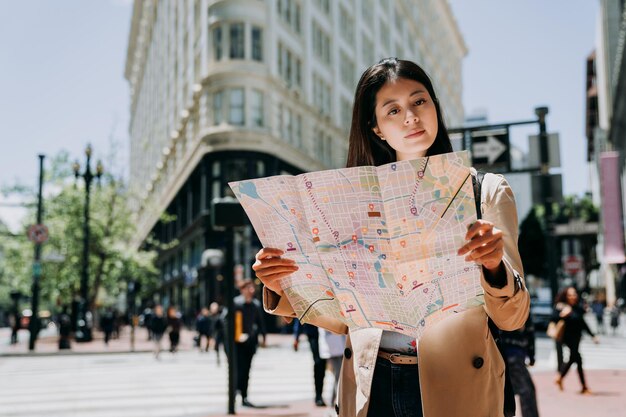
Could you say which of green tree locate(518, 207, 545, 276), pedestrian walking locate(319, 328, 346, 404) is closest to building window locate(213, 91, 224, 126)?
pedestrian walking locate(319, 328, 346, 404)

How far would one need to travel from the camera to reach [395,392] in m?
2.07

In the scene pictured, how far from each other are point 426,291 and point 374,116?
0.77m

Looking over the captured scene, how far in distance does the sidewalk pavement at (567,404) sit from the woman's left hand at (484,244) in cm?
595

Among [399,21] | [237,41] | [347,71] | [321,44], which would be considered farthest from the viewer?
[399,21]

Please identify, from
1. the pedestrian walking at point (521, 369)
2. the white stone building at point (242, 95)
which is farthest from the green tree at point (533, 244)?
the pedestrian walking at point (521, 369)

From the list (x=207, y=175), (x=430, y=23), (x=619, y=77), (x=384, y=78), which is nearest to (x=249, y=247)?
(x=207, y=175)

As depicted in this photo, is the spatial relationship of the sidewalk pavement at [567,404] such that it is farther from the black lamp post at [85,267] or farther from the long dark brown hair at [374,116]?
the black lamp post at [85,267]

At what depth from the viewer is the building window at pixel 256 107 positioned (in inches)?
1398

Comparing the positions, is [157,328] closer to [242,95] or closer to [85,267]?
[85,267]

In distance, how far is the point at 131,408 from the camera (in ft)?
32.7

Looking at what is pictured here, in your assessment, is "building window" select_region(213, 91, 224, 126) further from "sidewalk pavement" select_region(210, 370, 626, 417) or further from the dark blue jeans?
the dark blue jeans

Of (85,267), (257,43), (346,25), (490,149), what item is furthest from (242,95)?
(490,149)

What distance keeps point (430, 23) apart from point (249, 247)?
157ft

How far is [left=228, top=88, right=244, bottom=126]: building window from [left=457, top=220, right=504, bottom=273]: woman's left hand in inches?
1349
